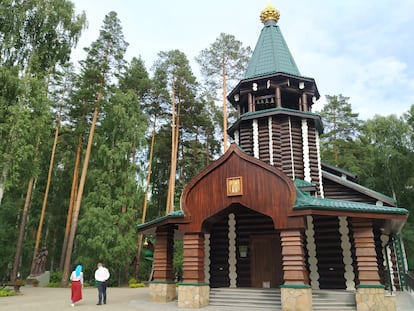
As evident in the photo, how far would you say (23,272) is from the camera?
1093 inches

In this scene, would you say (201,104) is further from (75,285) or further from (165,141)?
(75,285)

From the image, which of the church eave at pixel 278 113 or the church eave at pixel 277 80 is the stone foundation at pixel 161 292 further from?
the church eave at pixel 277 80

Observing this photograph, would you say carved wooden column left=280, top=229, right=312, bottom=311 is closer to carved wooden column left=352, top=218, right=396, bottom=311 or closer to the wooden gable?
the wooden gable

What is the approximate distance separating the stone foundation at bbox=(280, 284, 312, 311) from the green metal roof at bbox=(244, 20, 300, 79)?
888 cm

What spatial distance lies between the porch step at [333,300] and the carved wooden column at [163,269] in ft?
15.2

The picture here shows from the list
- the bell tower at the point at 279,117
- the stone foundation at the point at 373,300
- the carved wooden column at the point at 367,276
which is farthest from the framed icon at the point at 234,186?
the stone foundation at the point at 373,300

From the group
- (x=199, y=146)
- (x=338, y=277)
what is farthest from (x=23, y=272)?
(x=338, y=277)

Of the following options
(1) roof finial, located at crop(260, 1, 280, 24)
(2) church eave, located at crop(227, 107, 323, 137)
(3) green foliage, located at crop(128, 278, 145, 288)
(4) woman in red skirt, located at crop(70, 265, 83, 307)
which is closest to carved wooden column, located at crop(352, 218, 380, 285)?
(2) church eave, located at crop(227, 107, 323, 137)

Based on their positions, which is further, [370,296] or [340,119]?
[340,119]

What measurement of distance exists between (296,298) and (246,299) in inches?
83.8

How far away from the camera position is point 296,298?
27.5 feet

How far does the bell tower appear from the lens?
13.4 m

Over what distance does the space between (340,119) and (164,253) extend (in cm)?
2602

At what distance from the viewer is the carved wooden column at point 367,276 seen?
8.52 meters
